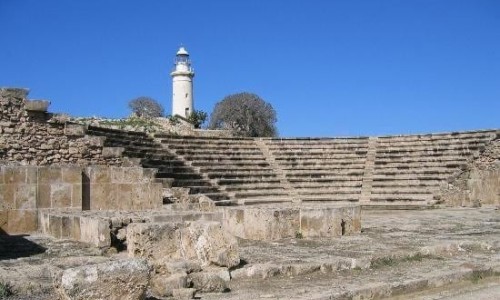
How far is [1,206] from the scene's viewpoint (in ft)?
34.3

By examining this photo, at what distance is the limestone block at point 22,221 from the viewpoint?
1050 centimetres

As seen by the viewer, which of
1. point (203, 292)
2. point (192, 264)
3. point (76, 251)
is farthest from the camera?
point (76, 251)

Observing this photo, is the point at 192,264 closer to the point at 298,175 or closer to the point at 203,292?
the point at 203,292

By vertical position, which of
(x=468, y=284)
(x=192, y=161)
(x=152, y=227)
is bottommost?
(x=468, y=284)

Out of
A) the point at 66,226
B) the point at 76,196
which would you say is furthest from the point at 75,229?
the point at 76,196

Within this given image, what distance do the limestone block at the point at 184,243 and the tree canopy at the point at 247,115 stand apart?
3547 centimetres

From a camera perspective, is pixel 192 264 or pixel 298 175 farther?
pixel 298 175

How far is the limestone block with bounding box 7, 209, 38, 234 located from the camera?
10495 millimetres

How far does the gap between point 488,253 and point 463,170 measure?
1102 cm

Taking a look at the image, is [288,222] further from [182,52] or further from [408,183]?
[182,52]

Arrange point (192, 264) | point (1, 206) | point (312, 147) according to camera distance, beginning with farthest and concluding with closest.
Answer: point (312, 147), point (1, 206), point (192, 264)

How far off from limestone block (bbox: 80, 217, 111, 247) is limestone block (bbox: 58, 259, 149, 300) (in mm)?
3433

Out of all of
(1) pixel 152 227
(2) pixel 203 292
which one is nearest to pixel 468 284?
(2) pixel 203 292

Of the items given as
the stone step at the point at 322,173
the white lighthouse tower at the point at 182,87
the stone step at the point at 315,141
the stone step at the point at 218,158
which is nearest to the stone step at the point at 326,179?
the stone step at the point at 322,173
